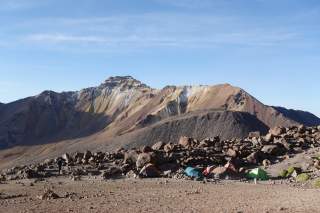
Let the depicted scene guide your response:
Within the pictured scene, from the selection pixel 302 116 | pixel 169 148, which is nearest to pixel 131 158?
pixel 169 148

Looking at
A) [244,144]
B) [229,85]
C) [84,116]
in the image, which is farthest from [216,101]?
[244,144]

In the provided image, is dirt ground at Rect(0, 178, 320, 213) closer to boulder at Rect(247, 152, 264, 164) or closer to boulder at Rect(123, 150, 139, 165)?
boulder at Rect(123, 150, 139, 165)

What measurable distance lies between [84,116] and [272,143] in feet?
440

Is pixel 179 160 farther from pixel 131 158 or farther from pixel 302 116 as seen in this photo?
pixel 302 116

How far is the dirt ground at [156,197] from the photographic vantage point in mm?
24156

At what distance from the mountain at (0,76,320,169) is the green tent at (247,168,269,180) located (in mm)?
56515

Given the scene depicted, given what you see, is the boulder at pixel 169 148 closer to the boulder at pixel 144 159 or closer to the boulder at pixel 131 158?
the boulder at pixel 131 158

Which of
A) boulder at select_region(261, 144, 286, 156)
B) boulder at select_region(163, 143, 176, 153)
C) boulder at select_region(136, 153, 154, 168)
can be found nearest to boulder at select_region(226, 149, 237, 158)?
boulder at select_region(261, 144, 286, 156)

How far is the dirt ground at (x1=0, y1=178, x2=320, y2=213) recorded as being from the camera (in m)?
24.2

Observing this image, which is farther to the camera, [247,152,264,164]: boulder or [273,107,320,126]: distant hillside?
[273,107,320,126]: distant hillside

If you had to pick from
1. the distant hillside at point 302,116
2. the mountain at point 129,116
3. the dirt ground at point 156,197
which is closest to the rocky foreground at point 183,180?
the dirt ground at point 156,197

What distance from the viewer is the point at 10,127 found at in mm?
167250

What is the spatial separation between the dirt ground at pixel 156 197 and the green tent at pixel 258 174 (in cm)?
251

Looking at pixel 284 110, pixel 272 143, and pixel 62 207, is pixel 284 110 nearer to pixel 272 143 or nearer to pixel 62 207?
pixel 272 143
